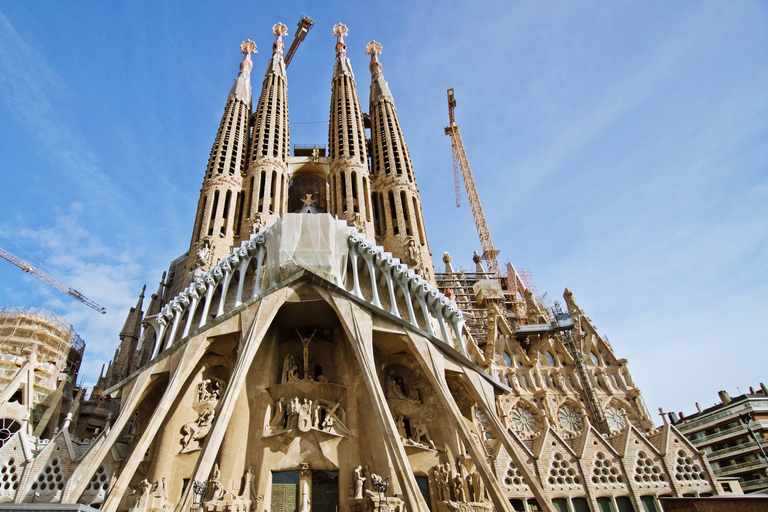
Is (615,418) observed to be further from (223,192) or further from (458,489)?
(223,192)

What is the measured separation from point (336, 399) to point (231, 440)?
4135 millimetres

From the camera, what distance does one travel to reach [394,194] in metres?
29.0

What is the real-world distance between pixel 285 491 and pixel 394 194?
58.2ft

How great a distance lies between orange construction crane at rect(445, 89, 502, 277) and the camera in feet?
150

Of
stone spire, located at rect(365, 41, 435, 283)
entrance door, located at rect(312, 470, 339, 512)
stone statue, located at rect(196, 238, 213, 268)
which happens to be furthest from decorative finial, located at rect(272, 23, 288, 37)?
entrance door, located at rect(312, 470, 339, 512)

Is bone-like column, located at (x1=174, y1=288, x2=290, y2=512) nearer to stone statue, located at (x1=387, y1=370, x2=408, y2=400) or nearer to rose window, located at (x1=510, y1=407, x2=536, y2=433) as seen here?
stone statue, located at (x1=387, y1=370, x2=408, y2=400)

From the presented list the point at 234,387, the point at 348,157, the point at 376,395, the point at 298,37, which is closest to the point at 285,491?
the point at 234,387

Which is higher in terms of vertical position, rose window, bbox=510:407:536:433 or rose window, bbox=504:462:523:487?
rose window, bbox=510:407:536:433

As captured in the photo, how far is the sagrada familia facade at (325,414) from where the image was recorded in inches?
622

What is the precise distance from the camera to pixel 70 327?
100 ft

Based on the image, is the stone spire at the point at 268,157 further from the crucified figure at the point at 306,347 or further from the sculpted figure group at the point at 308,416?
the sculpted figure group at the point at 308,416

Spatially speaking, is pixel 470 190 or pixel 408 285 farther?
pixel 470 190

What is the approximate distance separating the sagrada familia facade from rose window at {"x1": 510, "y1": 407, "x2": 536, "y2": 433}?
0.29 feet

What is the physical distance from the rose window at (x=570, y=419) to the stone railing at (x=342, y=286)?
826 centimetres
